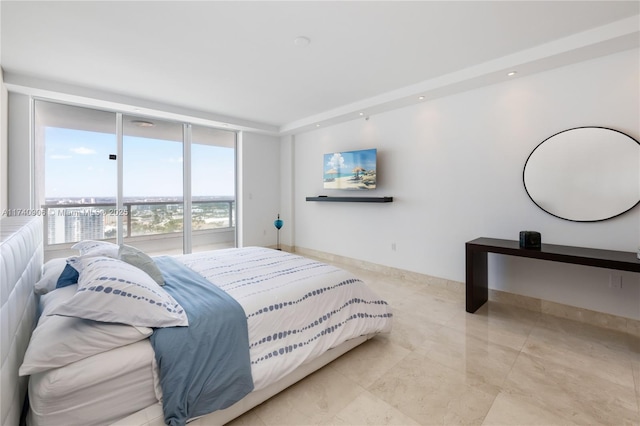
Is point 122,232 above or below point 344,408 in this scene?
above

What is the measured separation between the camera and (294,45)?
106 inches

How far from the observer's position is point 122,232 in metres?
4.50

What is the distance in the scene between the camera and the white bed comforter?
171 centimetres

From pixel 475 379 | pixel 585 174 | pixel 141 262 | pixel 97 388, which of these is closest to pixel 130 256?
pixel 141 262

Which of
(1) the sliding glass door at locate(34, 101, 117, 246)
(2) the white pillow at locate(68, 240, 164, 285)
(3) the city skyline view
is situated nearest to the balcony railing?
(1) the sliding glass door at locate(34, 101, 117, 246)

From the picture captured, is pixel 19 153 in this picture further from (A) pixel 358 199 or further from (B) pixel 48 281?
(A) pixel 358 199

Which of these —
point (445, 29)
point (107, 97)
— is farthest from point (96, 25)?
point (445, 29)

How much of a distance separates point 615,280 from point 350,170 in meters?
3.35

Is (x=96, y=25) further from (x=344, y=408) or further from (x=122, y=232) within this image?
(x=344, y=408)

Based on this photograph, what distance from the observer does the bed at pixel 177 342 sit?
118 cm

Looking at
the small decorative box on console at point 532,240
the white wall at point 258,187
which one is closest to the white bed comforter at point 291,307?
the small decorative box on console at point 532,240

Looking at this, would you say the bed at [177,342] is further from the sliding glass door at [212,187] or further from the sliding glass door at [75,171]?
the sliding glass door at [212,187]

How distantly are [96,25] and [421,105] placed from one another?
370 centimetres

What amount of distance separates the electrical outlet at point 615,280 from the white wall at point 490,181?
0.10 feet
